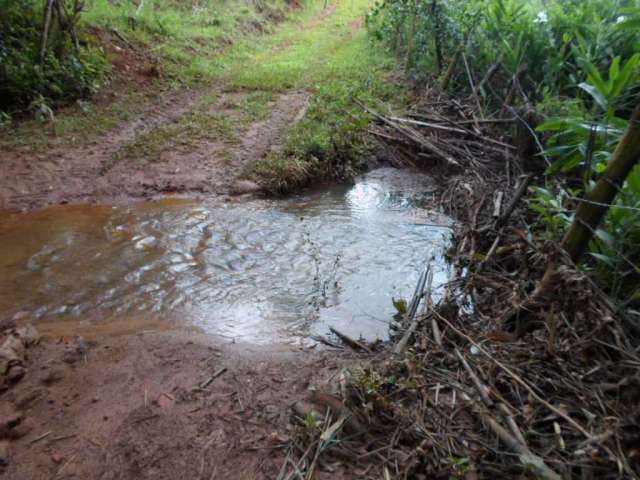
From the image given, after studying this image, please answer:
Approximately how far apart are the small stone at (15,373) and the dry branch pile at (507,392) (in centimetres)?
181

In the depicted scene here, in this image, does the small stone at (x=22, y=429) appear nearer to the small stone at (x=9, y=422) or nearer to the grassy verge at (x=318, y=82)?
the small stone at (x=9, y=422)

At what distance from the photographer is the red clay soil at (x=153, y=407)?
2080mm

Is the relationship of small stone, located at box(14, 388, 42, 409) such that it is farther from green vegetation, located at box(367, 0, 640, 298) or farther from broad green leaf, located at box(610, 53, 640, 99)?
broad green leaf, located at box(610, 53, 640, 99)

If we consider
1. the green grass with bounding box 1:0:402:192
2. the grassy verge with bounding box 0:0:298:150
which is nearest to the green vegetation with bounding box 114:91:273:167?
the green grass with bounding box 1:0:402:192

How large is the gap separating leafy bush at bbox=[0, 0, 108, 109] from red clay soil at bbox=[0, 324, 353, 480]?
214 inches

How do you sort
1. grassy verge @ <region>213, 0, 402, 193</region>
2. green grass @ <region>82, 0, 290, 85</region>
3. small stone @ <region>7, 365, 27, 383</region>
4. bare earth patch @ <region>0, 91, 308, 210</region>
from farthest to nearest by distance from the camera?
green grass @ <region>82, 0, 290, 85</region>
grassy verge @ <region>213, 0, 402, 193</region>
bare earth patch @ <region>0, 91, 308, 210</region>
small stone @ <region>7, 365, 27, 383</region>

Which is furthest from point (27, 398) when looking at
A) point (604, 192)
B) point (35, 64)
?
point (35, 64)

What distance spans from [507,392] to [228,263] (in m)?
2.80

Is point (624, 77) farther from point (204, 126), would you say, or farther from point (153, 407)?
point (204, 126)

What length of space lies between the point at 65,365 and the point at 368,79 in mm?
8120

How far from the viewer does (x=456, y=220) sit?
5094mm

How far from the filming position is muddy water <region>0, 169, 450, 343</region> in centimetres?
346

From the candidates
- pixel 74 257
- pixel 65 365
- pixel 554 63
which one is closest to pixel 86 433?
pixel 65 365

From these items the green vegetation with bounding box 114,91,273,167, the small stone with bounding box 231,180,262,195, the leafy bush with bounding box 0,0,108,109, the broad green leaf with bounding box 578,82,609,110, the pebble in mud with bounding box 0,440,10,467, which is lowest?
the pebble in mud with bounding box 0,440,10,467
